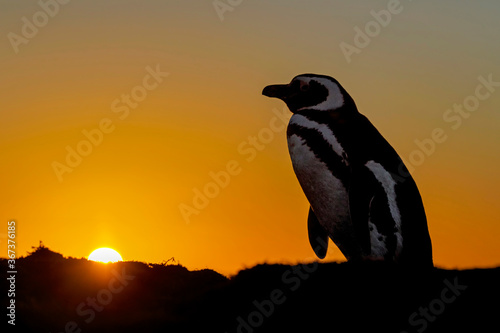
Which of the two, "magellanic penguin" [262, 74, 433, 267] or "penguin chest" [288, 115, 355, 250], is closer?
"magellanic penguin" [262, 74, 433, 267]

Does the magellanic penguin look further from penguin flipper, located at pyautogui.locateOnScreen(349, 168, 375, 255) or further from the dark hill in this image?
the dark hill

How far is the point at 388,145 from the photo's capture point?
7461mm

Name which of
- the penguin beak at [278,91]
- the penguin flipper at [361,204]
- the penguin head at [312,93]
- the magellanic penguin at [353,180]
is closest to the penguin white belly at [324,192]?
the magellanic penguin at [353,180]

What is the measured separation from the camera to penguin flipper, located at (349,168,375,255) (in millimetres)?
7027

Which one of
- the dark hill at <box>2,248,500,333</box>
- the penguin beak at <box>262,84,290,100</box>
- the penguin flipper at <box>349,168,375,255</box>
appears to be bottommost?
the dark hill at <box>2,248,500,333</box>

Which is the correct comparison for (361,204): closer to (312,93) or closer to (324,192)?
(324,192)

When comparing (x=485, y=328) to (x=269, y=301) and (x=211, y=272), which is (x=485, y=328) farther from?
(x=211, y=272)

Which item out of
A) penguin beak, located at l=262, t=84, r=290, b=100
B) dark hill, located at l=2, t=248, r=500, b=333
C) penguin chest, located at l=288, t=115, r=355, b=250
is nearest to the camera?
dark hill, located at l=2, t=248, r=500, b=333

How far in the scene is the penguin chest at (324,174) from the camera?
7.26 metres

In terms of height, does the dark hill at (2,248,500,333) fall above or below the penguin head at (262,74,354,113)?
Result: below

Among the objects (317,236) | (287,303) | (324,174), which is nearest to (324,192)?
(324,174)

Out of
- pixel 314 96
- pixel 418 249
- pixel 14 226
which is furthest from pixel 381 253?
pixel 14 226

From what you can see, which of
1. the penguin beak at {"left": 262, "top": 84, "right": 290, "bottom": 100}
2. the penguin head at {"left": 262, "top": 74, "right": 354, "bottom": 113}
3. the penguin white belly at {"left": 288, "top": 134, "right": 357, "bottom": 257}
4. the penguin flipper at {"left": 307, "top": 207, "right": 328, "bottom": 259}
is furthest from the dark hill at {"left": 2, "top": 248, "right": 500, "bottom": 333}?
the penguin beak at {"left": 262, "top": 84, "right": 290, "bottom": 100}

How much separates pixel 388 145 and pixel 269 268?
1977 millimetres
